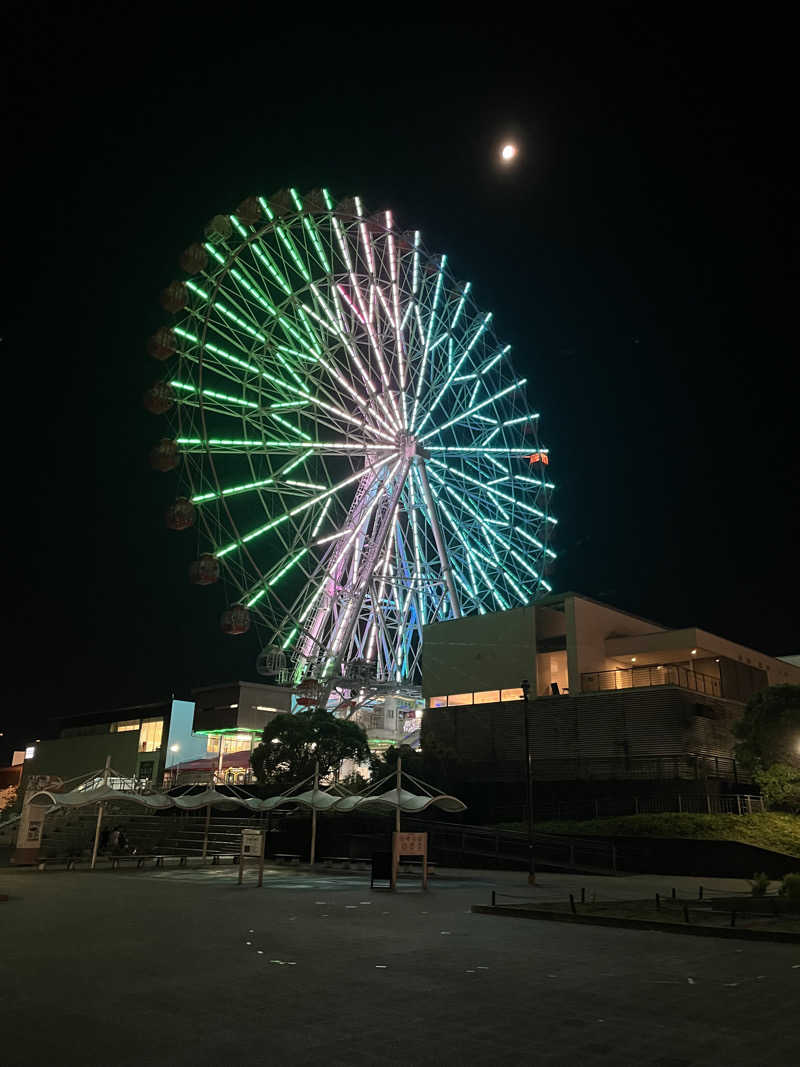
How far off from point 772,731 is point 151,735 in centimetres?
5690

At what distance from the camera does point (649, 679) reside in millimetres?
32094

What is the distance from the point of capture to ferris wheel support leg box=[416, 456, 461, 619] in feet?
133

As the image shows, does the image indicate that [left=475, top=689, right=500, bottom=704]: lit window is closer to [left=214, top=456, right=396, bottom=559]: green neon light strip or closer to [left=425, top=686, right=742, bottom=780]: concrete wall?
[left=425, top=686, right=742, bottom=780]: concrete wall

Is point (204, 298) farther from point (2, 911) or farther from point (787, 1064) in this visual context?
point (787, 1064)

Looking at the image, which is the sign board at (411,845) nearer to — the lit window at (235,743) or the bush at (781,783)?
the bush at (781,783)

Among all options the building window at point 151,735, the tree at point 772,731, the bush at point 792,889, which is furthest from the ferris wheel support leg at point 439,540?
the building window at point 151,735

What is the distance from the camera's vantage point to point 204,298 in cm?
3409

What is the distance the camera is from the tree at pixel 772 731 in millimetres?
25359

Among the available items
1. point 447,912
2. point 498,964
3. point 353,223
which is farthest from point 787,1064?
point 353,223

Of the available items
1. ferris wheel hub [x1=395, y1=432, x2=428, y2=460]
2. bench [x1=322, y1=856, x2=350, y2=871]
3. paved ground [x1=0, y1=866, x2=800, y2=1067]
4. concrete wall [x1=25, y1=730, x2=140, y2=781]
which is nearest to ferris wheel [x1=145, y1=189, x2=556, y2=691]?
ferris wheel hub [x1=395, y1=432, x2=428, y2=460]

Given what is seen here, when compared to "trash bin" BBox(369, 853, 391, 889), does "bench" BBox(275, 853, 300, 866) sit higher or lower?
lower

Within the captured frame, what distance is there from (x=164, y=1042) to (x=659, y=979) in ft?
15.9

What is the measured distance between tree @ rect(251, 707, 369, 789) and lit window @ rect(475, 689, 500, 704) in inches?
220

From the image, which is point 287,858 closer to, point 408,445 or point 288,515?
point 288,515
